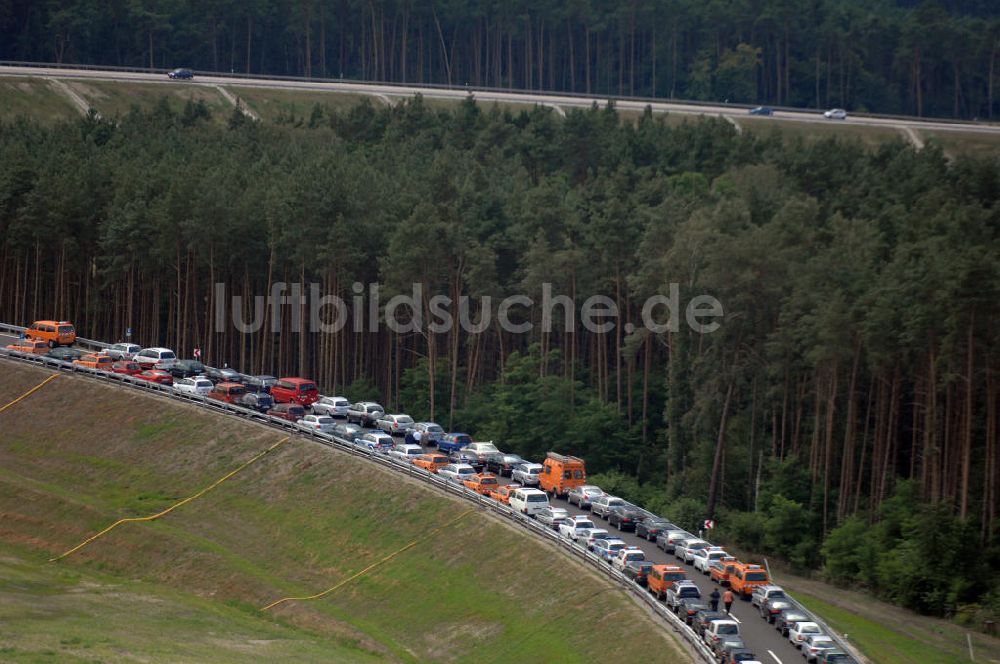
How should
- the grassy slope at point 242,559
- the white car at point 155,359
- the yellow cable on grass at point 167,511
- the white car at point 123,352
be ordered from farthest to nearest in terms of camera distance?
the white car at point 123,352
the white car at point 155,359
the yellow cable on grass at point 167,511
the grassy slope at point 242,559

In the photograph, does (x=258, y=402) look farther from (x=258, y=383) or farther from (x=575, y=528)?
(x=575, y=528)

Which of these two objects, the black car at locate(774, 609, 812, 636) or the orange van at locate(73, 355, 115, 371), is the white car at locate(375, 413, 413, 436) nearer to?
the orange van at locate(73, 355, 115, 371)

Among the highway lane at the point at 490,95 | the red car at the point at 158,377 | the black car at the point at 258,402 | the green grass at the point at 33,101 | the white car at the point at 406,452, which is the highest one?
the highway lane at the point at 490,95

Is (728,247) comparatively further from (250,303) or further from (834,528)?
(250,303)

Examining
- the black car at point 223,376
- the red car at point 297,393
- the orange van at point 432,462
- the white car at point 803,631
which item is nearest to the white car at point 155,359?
the black car at point 223,376

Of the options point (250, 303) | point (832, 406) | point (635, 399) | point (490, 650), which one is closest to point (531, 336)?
point (635, 399)

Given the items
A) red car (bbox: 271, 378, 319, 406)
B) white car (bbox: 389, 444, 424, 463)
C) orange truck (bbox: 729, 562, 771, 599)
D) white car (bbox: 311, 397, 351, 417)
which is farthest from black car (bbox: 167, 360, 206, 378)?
orange truck (bbox: 729, 562, 771, 599)

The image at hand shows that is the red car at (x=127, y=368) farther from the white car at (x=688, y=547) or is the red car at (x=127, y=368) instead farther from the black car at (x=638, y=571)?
the black car at (x=638, y=571)
